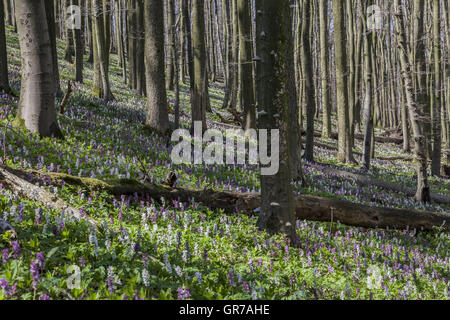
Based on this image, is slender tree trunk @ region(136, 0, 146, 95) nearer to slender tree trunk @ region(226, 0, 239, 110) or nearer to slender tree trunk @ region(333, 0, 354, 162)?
slender tree trunk @ region(226, 0, 239, 110)

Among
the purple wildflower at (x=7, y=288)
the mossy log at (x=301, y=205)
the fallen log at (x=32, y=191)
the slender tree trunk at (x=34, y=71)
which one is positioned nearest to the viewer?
the purple wildflower at (x=7, y=288)

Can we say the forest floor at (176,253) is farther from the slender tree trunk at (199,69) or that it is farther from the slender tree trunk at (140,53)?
the slender tree trunk at (140,53)

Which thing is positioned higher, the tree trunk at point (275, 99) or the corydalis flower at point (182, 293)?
the tree trunk at point (275, 99)

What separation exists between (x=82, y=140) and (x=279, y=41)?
21.4 ft

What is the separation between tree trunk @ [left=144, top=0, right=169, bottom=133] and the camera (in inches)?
489

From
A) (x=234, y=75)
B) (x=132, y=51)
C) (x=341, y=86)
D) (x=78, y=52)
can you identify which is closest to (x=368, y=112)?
(x=341, y=86)

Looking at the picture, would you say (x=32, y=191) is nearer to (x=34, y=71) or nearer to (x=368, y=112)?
(x=34, y=71)

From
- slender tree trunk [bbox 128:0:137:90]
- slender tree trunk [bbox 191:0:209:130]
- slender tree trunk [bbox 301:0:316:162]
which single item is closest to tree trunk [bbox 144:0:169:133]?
slender tree trunk [bbox 191:0:209:130]

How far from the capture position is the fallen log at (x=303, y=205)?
595 centimetres

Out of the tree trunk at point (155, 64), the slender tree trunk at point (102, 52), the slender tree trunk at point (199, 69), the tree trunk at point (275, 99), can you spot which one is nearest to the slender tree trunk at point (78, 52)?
the slender tree trunk at point (102, 52)

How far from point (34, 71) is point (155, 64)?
473 cm

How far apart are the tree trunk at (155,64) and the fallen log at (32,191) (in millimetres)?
7448

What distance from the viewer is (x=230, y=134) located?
17359 mm
